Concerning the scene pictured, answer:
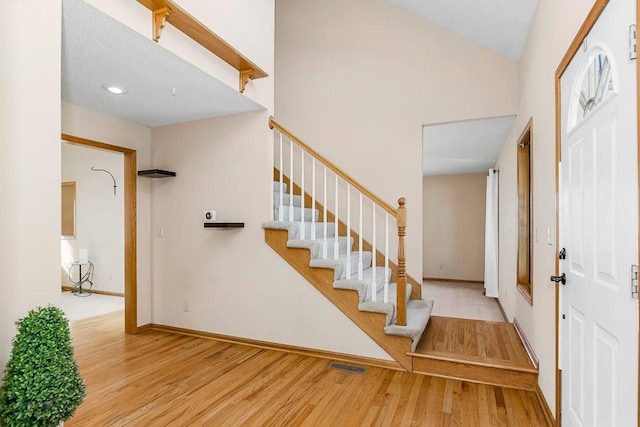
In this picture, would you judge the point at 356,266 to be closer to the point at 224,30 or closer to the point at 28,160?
the point at 224,30

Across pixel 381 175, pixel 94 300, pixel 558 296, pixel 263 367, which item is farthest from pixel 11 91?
pixel 94 300

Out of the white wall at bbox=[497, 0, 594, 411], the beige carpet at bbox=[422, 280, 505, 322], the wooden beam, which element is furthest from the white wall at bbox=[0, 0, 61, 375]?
the beige carpet at bbox=[422, 280, 505, 322]

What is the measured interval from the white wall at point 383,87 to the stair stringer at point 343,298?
1.17 metres

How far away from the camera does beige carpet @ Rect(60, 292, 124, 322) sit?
4943 millimetres

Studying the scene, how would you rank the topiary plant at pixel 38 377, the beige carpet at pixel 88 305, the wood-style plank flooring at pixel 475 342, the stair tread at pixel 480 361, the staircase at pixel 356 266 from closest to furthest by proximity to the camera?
1. the topiary plant at pixel 38 377
2. the stair tread at pixel 480 361
3. the wood-style plank flooring at pixel 475 342
4. the staircase at pixel 356 266
5. the beige carpet at pixel 88 305

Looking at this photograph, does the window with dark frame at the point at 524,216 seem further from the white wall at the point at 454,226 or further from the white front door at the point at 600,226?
the white wall at the point at 454,226

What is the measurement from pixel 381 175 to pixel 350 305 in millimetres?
1682

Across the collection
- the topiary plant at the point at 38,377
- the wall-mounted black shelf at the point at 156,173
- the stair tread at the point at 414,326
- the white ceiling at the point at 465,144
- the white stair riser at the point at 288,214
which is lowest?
the stair tread at the point at 414,326

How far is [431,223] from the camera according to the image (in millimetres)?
7789

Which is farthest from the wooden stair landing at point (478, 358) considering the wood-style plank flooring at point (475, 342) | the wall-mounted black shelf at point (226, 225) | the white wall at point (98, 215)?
the white wall at point (98, 215)

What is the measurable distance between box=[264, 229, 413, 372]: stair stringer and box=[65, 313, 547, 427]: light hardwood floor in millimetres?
A: 190

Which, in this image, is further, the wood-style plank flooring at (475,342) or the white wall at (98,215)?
the white wall at (98,215)

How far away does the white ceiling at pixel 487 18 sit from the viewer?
9.60ft

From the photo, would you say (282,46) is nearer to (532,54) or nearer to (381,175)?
(381,175)
